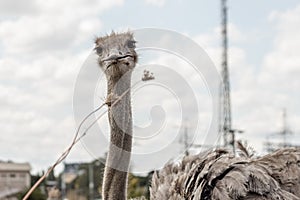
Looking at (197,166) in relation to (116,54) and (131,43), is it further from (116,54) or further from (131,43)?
(131,43)

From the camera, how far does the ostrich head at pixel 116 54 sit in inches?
198

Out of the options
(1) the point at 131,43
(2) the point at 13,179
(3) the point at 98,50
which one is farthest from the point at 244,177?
(2) the point at 13,179

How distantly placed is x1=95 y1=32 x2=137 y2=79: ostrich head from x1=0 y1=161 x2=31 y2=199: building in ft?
26.9

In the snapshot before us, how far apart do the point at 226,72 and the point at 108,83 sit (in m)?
12.3

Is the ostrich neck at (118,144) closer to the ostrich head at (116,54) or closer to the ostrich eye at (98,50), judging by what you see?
the ostrich head at (116,54)

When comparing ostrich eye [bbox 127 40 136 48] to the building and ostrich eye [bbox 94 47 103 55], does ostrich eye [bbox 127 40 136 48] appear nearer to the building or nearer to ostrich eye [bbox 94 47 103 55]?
ostrich eye [bbox 94 47 103 55]

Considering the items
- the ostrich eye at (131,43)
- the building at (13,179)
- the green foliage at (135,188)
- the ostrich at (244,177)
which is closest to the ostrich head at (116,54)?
the ostrich eye at (131,43)

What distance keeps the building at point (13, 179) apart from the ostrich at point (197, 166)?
8251 millimetres

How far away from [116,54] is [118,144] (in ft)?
2.27

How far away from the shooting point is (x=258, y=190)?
4.27 m

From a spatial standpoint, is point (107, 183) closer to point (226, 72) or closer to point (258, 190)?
point (258, 190)

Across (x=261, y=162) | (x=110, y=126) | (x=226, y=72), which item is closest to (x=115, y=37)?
(x=110, y=126)

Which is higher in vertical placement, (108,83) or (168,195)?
(108,83)

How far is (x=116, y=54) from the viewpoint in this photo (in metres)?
5.04
